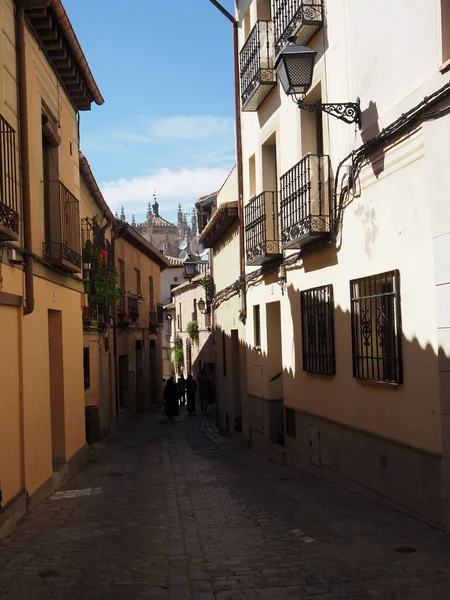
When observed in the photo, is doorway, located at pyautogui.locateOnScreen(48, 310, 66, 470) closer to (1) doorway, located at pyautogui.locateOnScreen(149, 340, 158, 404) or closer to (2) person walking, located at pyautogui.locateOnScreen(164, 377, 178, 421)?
(2) person walking, located at pyautogui.locateOnScreen(164, 377, 178, 421)

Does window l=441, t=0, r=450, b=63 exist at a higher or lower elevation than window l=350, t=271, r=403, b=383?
higher

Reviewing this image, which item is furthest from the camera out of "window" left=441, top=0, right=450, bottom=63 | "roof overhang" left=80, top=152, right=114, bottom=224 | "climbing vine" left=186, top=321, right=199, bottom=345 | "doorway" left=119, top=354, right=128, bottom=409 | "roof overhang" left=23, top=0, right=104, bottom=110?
"climbing vine" left=186, top=321, right=199, bottom=345

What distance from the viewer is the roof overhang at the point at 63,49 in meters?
8.65

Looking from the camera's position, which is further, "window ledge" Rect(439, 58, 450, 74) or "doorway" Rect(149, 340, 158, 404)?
"doorway" Rect(149, 340, 158, 404)

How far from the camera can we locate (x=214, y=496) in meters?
9.01

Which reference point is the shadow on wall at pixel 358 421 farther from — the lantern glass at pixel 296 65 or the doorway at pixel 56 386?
the doorway at pixel 56 386

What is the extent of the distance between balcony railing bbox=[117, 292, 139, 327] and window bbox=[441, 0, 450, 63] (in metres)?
15.6

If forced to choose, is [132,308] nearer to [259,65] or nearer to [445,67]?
[259,65]

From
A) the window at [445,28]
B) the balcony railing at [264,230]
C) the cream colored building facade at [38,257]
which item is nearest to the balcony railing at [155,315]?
the balcony railing at [264,230]

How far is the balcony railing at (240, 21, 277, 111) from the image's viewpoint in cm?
1156

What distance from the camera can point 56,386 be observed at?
10.2 meters

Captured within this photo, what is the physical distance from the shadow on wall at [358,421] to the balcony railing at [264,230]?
0.99 meters

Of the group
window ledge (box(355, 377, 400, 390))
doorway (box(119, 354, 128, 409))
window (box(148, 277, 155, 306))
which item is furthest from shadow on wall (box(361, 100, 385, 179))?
window (box(148, 277, 155, 306))

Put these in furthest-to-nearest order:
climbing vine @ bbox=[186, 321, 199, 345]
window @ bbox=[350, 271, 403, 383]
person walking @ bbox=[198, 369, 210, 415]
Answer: climbing vine @ bbox=[186, 321, 199, 345]
person walking @ bbox=[198, 369, 210, 415]
window @ bbox=[350, 271, 403, 383]
